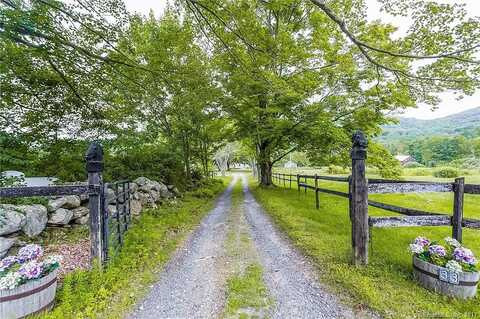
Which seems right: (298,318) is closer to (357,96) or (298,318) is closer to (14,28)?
(14,28)

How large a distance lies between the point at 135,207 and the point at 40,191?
166 inches

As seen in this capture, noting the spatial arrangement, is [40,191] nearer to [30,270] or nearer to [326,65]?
[30,270]

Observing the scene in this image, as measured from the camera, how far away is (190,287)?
3145 mm

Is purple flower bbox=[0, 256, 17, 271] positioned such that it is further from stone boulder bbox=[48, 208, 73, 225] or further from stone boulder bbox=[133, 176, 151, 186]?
stone boulder bbox=[133, 176, 151, 186]

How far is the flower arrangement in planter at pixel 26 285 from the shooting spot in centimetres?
219

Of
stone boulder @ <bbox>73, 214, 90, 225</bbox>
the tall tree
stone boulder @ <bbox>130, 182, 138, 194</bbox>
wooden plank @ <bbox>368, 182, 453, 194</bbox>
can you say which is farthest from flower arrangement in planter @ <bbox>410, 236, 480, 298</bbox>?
stone boulder @ <bbox>130, 182, 138, 194</bbox>

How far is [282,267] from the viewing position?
3.69 metres

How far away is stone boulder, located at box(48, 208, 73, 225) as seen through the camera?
193 inches

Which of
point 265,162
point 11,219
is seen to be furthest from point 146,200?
point 265,162

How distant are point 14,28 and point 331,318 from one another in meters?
6.65

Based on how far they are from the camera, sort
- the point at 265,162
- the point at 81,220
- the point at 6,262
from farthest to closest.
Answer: the point at 265,162
the point at 81,220
the point at 6,262

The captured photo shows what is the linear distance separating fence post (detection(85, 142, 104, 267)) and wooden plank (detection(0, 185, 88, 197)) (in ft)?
0.43

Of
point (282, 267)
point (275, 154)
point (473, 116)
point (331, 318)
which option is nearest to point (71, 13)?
point (282, 267)

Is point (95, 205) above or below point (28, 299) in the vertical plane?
above
